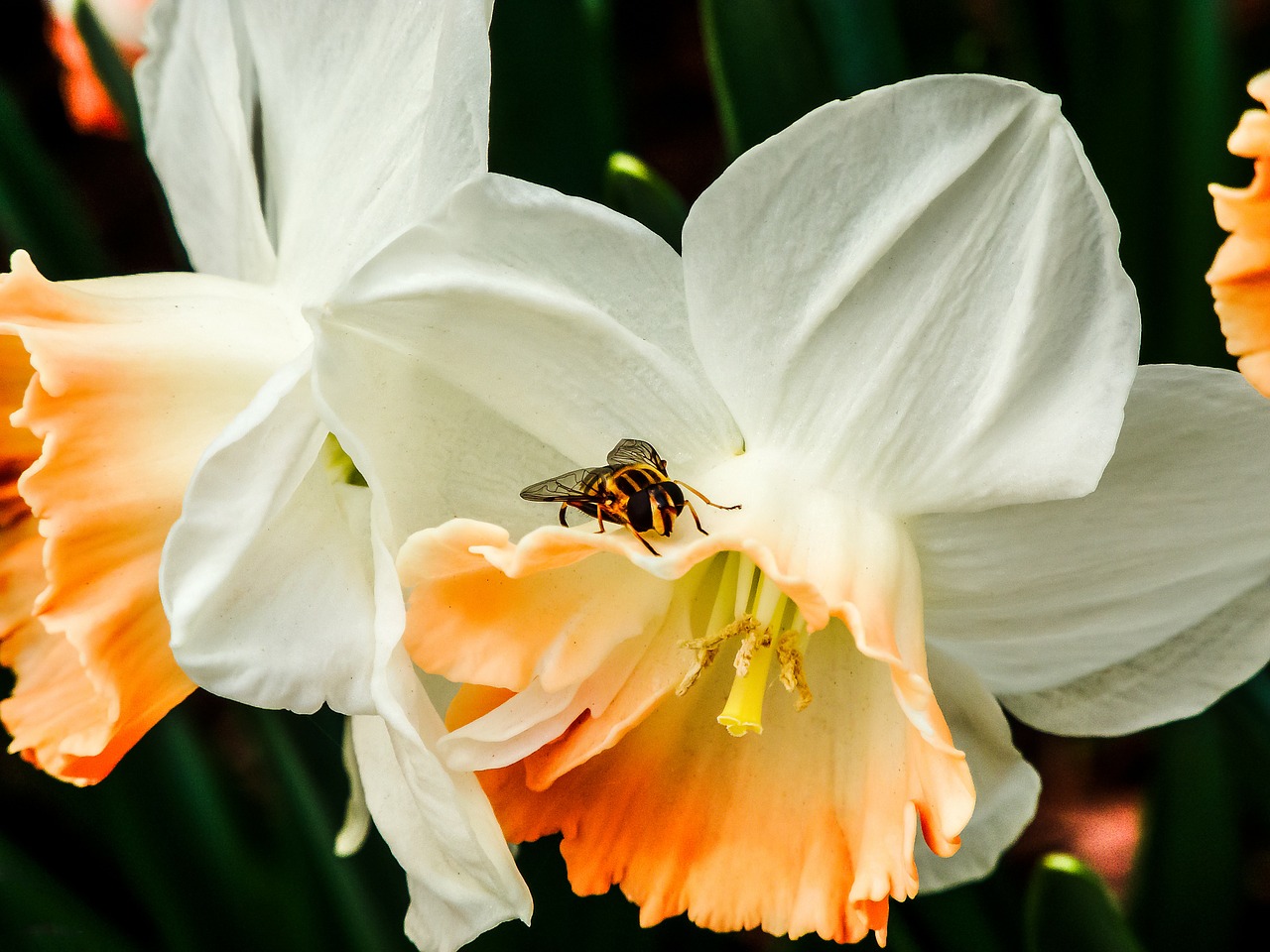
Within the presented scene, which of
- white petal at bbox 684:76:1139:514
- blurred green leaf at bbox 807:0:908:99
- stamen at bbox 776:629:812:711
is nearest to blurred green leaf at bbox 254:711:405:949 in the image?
stamen at bbox 776:629:812:711

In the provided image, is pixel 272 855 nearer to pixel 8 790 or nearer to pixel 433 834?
pixel 8 790

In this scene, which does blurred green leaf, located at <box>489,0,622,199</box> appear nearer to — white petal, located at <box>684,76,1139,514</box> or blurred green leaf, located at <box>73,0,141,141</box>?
blurred green leaf, located at <box>73,0,141,141</box>

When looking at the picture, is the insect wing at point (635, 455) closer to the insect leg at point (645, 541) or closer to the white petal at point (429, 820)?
the insect leg at point (645, 541)

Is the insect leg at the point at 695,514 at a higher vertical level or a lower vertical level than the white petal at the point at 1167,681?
higher

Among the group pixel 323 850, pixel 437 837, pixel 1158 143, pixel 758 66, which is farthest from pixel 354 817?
pixel 1158 143

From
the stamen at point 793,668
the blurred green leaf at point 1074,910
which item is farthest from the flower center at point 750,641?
the blurred green leaf at point 1074,910

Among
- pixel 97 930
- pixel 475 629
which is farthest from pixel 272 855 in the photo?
pixel 475 629
